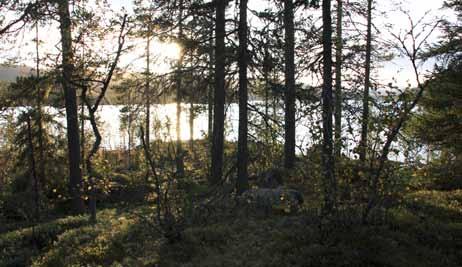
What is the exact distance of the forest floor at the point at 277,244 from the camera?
745cm

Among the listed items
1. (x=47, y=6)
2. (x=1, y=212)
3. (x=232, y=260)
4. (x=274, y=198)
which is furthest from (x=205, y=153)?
(x=232, y=260)

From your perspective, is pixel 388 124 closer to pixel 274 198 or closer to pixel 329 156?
pixel 329 156

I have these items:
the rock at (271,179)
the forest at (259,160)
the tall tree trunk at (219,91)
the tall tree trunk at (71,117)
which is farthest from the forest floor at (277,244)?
the tall tree trunk at (219,91)

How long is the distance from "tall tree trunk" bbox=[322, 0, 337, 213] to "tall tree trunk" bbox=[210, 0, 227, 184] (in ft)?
12.0

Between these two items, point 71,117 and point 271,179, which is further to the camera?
point 271,179

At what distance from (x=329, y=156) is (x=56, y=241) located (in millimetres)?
8462

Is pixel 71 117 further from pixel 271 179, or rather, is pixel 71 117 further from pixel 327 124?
pixel 327 124

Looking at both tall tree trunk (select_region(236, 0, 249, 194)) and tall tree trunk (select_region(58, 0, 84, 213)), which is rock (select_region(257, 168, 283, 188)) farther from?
tall tree trunk (select_region(58, 0, 84, 213))

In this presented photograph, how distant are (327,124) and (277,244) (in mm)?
3320

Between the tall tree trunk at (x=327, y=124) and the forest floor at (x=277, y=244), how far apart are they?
2.16 ft

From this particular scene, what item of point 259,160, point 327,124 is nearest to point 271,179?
point 259,160

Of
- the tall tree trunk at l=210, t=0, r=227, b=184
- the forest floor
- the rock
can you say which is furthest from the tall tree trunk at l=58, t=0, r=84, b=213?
the rock

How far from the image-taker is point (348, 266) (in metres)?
7.07

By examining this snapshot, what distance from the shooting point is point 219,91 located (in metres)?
15.5
